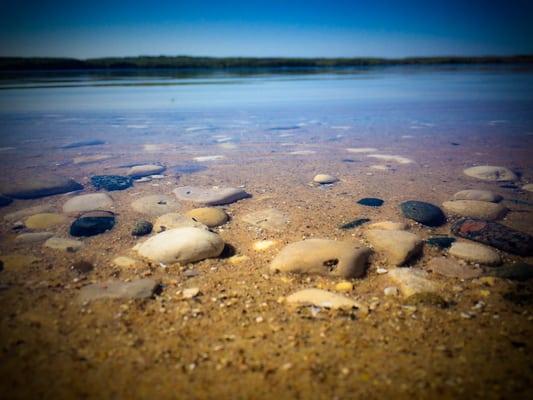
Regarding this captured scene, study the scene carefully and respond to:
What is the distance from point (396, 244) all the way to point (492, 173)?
3.16 meters

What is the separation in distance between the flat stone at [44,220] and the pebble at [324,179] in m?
3.34

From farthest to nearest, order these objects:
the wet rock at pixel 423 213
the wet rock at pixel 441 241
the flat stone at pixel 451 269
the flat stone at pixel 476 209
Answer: the flat stone at pixel 476 209
the wet rock at pixel 423 213
the wet rock at pixel 441 241
the flat stone at pixel 451 269

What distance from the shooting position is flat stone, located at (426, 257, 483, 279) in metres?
2.65

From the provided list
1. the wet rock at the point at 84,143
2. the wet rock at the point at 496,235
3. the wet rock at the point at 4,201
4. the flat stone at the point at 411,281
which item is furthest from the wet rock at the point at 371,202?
the wet rock at the point at 84,143

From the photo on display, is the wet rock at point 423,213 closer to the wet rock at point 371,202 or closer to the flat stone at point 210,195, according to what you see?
the wet rock at point 371,202

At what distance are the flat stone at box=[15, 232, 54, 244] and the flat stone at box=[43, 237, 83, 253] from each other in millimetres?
98

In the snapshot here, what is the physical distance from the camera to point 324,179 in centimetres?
503

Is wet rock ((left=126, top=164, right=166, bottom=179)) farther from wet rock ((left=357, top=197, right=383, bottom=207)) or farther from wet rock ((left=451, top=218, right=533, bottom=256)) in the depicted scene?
wet rock ((left=451, top=218, right=533, bottom=256))

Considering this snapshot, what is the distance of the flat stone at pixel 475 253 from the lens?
281 centimetres

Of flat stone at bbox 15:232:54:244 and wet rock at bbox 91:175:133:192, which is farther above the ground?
wet rock at bbox 91:175:133:192

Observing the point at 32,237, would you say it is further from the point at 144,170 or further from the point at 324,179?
the point at 324,179

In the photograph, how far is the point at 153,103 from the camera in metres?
14.8

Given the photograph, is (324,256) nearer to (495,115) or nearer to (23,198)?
(23,198)

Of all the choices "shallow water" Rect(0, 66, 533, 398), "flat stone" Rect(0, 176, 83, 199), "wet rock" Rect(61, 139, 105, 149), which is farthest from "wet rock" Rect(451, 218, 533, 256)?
"wet rock" Rect(61, 139, 105, 149)
